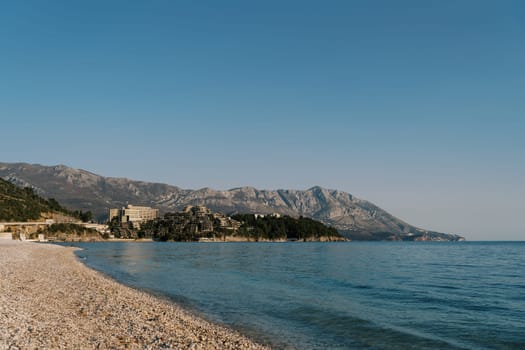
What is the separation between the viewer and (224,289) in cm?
4191

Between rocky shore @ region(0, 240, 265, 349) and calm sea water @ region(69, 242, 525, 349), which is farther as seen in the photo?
calm sea water @ region(69, 242, 525, 349)

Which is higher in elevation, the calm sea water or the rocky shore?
the rocky shore

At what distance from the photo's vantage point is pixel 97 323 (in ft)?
69.9

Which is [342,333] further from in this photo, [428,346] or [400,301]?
[400,301]

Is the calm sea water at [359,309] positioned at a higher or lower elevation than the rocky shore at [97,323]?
lower

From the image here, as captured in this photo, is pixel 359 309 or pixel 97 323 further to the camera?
pixel 359 309

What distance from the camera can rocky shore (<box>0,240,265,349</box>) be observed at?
1739 centimetres

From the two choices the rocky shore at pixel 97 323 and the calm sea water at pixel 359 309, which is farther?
the calm sea water at pixel 359 309

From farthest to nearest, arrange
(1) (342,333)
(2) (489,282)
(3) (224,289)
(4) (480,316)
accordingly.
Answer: (2) (489,282) → (3) (224,289) → (4) (480,316) → (1) (342,333)

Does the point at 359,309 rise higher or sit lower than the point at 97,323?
lower

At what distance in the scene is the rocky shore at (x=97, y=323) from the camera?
685 inches

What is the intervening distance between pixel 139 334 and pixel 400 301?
2505 cm

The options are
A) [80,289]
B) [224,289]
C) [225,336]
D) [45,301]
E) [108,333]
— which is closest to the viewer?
[108,333]

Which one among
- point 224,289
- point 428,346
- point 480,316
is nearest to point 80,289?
point 224,289
